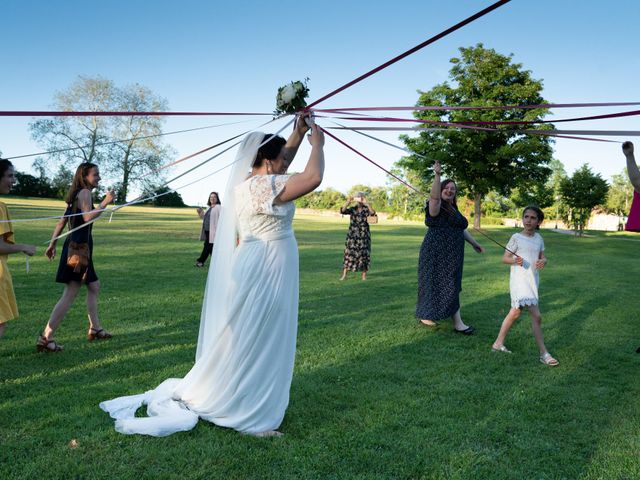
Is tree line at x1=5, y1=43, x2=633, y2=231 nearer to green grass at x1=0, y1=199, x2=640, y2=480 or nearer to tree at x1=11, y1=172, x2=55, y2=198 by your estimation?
tree at x1=11, y1=172, x2=55, y2=198

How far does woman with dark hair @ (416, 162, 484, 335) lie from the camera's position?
23.7 ft

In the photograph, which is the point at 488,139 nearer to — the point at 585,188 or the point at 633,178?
the point at 585,188

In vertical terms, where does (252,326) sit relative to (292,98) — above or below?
below

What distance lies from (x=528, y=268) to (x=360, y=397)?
2.79 m

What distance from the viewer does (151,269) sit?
12727mm

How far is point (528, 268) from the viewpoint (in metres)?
5.88

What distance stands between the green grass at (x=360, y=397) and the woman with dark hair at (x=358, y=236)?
3.02 m

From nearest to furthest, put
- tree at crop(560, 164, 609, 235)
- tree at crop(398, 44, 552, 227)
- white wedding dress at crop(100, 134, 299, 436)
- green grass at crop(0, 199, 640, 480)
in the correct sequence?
green grass at crop(0, 199, 640, 480) < white wedding dress at crop(100, 134, 299, 436) < tree at crop(398, 44, 552, 227) < tree at crop(560, 164, 609, 235)

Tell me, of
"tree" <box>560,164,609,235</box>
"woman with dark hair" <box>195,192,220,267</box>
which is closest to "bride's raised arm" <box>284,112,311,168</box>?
"woman with dark hair" <box>195,192,220,267</box>

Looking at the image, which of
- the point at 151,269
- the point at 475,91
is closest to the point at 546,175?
the point at 475,91

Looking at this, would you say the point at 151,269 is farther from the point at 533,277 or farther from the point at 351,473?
the point at 351,473

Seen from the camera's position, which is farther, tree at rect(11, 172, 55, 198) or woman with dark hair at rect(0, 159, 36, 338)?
tree at rect(11, 172, 55, 198)

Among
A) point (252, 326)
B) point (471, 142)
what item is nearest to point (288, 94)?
point (252, 326)

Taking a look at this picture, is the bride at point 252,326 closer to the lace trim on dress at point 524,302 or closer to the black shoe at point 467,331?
the lace trim on dress at point 524,302
